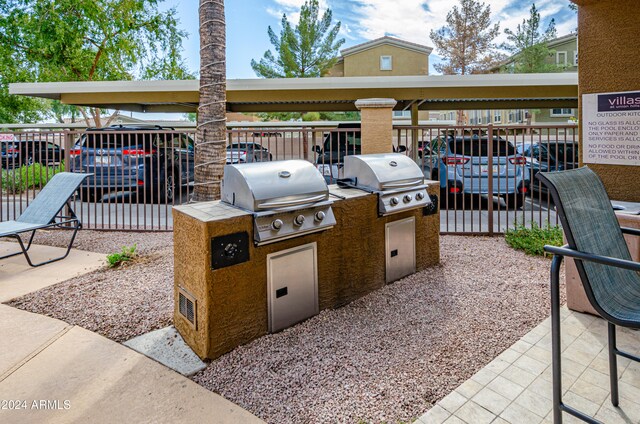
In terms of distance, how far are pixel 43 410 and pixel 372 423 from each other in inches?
70.8

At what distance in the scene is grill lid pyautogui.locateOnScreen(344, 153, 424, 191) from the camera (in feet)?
12.7

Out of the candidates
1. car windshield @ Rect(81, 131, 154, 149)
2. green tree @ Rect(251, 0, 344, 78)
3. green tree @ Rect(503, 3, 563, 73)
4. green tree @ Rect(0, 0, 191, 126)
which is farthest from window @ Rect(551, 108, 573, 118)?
car windshield @ Rect(81, 131, 154, 149)

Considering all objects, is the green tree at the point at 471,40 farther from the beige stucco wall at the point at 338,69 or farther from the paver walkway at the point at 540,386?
the paver walkway at the point at 540,386

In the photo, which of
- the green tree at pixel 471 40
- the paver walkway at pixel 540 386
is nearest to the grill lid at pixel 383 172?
the paver walkway at pixel 540 386

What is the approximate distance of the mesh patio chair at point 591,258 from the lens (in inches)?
71.5

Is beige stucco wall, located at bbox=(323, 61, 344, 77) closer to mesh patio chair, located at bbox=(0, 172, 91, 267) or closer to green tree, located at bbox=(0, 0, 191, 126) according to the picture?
green tree, located at bbox=(0, 0, 191, 126)

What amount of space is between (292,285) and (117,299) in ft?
5.94

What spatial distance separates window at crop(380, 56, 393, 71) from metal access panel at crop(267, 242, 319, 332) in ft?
94.8

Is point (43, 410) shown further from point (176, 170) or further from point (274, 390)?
point (176, 170)

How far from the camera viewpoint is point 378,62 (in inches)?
1168

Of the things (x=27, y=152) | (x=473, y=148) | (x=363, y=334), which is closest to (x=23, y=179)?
(x=27, y=152)

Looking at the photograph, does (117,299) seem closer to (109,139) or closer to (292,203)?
(292,203)

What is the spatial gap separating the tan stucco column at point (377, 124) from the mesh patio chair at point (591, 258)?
3785mm

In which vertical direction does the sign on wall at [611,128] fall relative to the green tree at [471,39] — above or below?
below
